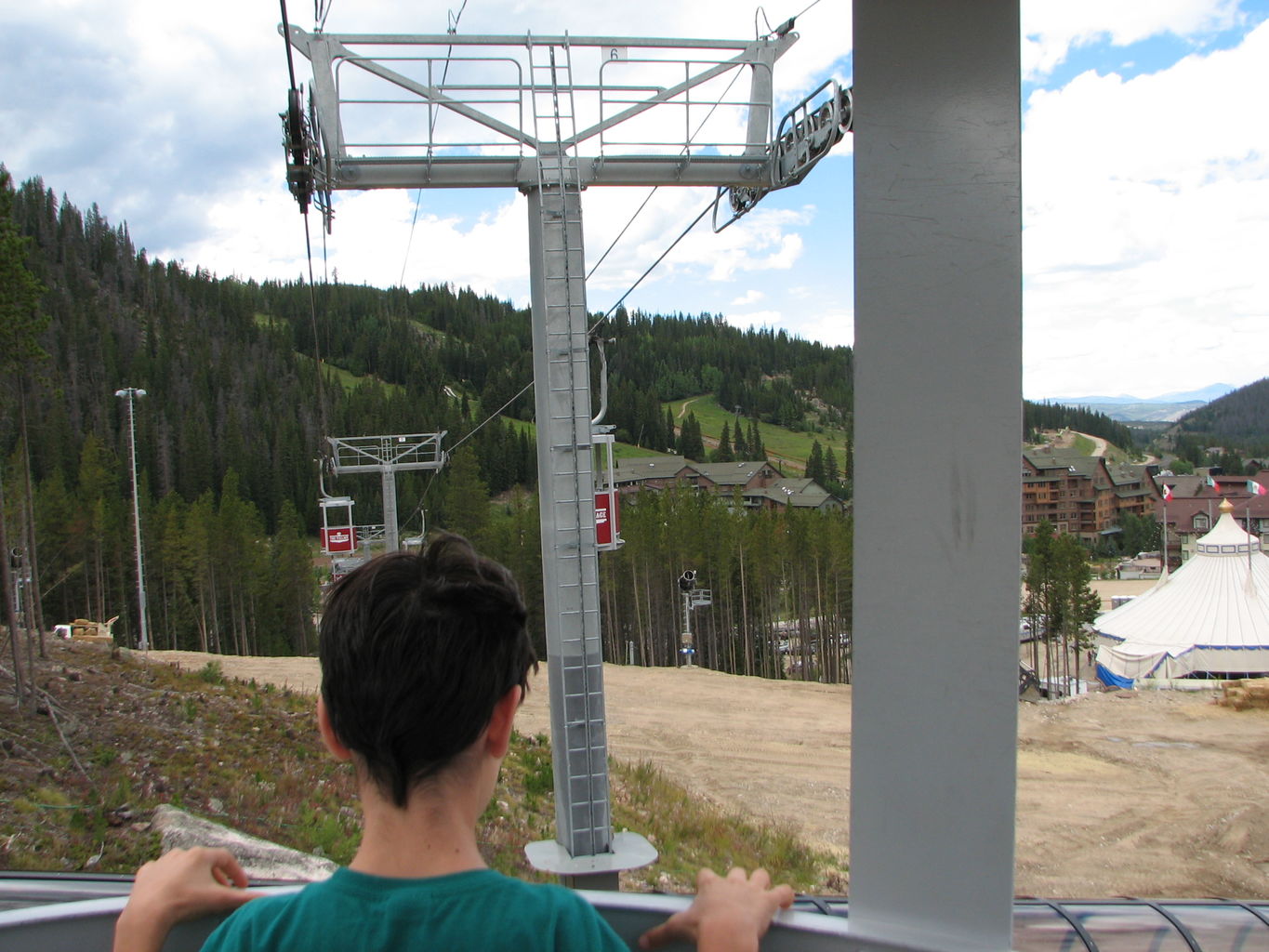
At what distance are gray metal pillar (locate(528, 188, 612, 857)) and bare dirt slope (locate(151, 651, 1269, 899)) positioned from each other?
7147 mm

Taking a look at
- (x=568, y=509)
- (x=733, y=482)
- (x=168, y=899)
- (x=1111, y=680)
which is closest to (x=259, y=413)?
(x=733, y=482)

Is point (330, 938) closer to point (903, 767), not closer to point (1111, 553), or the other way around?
point (903, 767)

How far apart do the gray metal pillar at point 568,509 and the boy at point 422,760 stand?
4736 millimetres

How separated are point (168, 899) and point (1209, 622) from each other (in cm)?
2823

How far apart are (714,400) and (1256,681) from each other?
9373 centimetres

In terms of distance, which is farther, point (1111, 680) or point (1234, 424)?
point (1234, 424)

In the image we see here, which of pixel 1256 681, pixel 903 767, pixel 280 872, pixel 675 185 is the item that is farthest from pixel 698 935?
pixel 1256 681

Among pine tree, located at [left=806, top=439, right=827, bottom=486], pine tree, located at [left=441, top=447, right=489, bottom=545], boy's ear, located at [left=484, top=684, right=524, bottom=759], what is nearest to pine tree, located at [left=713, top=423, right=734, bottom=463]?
pine tree, located at [left=806, top=439, right=827, bottom=486]

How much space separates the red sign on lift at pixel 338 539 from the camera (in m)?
16.1

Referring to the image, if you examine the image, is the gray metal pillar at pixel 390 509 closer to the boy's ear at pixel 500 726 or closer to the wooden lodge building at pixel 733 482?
the boy's ear at pixel 500 726

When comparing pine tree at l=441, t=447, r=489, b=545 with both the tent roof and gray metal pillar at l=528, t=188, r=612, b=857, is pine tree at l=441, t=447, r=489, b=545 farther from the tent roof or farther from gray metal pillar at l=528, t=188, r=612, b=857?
gray metal pillar at l=528, t=188, r=612, b=857

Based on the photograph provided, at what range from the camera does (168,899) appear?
1.16 metres

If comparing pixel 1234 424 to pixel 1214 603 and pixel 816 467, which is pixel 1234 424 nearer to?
pixel 816 467

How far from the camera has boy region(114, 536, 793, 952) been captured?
0.83m
